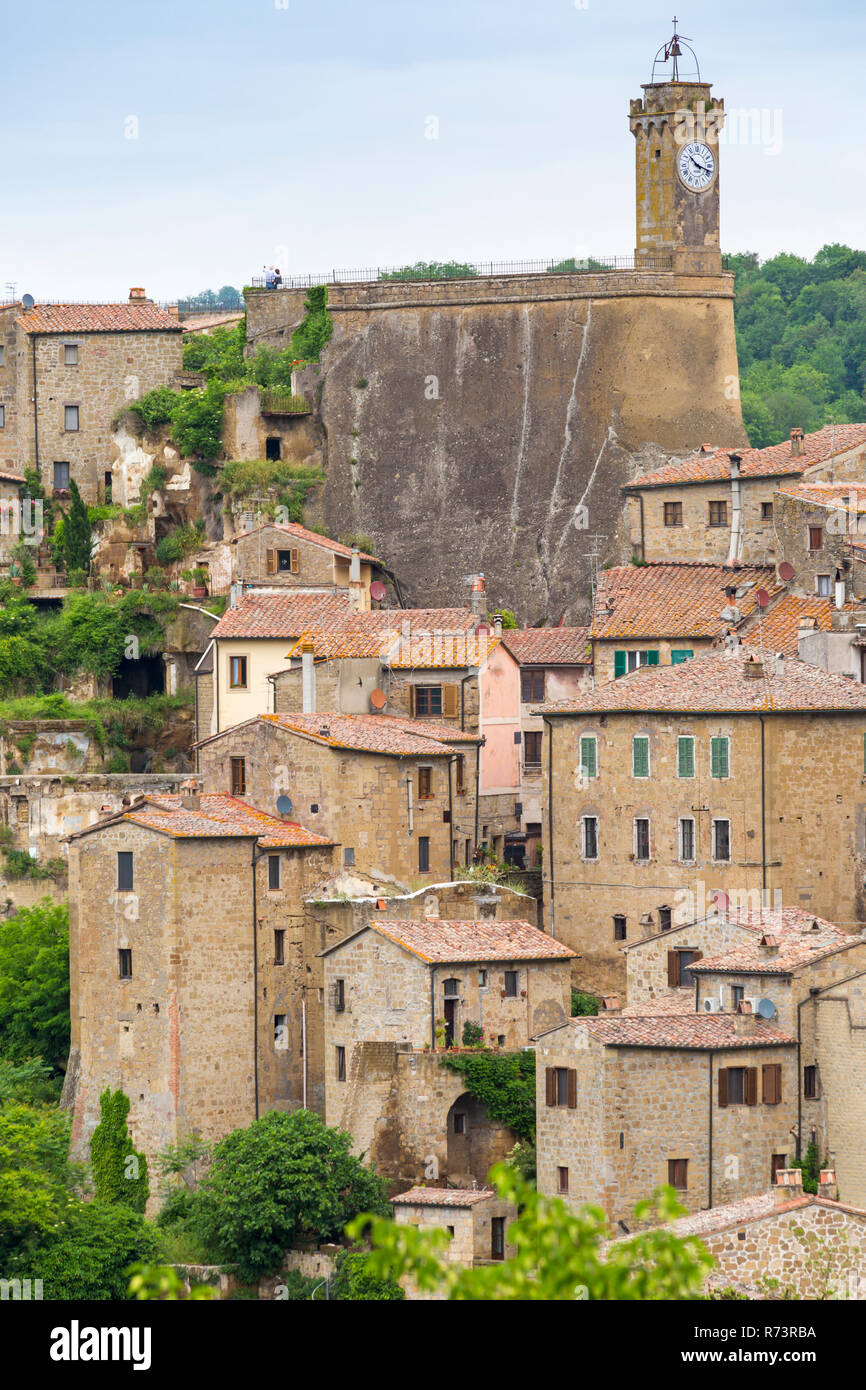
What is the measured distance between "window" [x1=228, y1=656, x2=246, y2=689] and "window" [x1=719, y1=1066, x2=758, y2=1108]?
22831mm

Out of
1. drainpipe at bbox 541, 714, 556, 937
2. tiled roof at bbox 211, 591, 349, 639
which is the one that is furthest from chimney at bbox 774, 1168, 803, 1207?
tiled roof at bbox 211, 591, 349, 639

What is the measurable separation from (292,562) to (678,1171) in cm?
2654

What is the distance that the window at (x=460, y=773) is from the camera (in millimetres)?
62844

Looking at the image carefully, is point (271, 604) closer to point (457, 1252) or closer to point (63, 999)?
point (63, 999)

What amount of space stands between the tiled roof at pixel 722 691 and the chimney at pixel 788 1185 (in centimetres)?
1120

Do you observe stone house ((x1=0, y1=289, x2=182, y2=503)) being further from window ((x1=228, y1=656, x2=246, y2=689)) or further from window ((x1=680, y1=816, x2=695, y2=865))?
window ((x1=680, y1=816, x2=695, y2=865))

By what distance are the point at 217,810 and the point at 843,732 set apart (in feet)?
41.6

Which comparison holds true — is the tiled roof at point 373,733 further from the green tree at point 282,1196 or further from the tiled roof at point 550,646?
the green tree at point 282,1196

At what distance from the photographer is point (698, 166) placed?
248ft

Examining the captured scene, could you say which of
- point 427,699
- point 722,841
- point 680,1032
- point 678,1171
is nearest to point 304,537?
point 427,699

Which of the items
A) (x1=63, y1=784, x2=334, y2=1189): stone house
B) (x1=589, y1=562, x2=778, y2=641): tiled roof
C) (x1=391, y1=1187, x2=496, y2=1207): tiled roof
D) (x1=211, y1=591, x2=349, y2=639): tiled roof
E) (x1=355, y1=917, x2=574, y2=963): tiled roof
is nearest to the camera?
(x1=391, y1=1187, x2=496, y2=1207): tiled roof

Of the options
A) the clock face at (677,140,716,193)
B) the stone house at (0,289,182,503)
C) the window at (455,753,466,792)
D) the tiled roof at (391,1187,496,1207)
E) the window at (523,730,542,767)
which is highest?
the clock face at (677,140,716,193)

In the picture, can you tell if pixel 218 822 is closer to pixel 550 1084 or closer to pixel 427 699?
pixel 427 699

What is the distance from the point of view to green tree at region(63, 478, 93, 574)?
7706 cm
